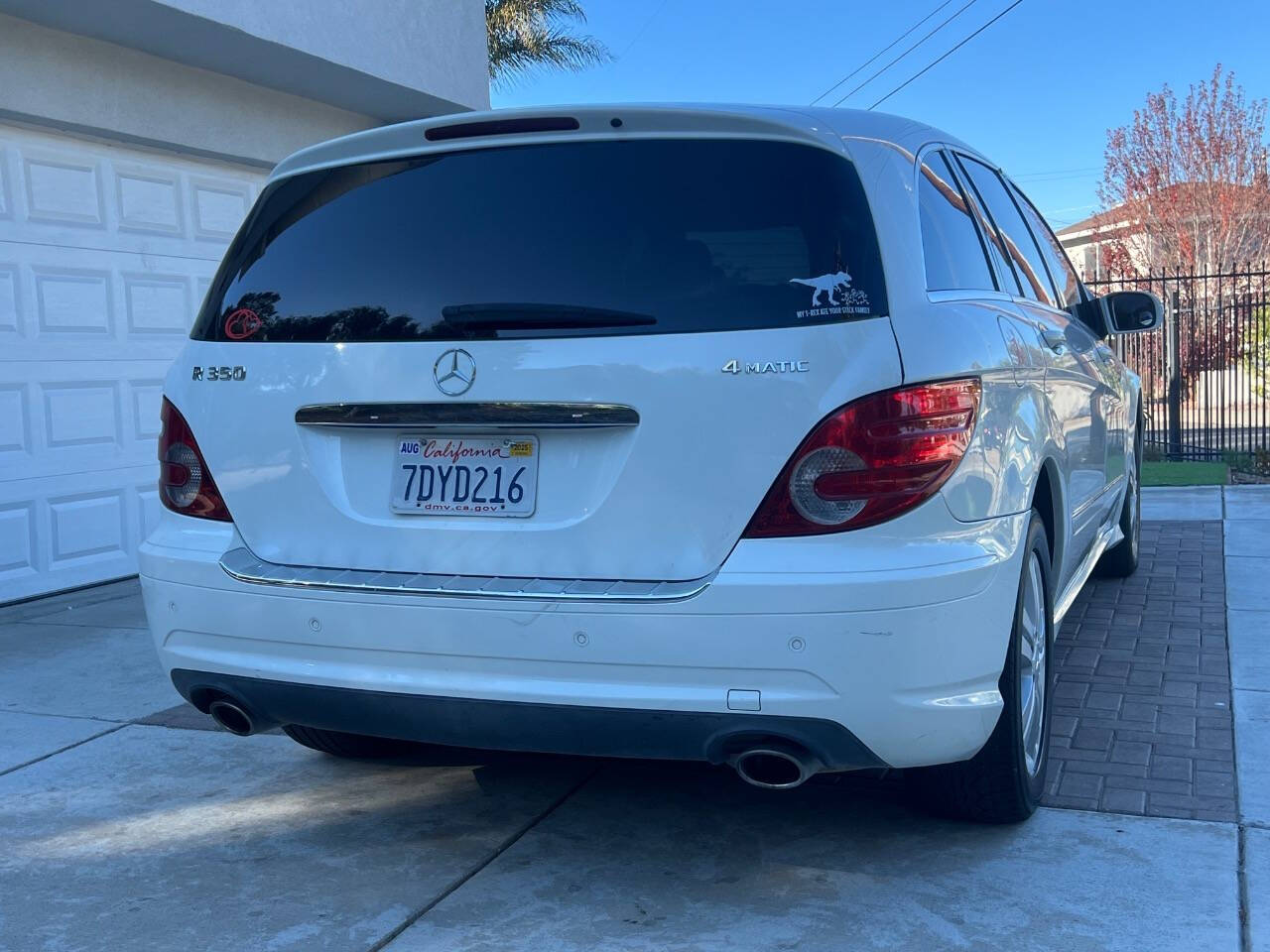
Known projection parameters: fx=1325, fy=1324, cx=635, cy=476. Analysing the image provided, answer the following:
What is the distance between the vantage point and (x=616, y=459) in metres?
2.84

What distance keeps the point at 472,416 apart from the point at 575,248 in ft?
1.46

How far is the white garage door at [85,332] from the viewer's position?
6.89 meters

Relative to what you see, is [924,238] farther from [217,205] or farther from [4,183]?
[217,205]

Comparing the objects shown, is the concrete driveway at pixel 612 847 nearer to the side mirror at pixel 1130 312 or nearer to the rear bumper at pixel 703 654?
the rear bumper at pixel 703 654

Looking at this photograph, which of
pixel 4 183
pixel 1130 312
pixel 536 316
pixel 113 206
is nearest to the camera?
pixel 536 316

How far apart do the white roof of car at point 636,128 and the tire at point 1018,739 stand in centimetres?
107

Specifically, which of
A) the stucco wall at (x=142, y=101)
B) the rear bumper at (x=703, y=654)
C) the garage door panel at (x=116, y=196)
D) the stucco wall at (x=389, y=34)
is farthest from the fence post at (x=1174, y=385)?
the rear bumper at (x=703, y=654)

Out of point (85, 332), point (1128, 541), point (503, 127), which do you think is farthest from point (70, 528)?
point (1128, 541)

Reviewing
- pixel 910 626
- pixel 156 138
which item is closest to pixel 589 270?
pixel 910 626

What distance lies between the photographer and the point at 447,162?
10.5ft

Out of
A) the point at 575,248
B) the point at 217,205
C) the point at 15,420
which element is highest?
the point at 217,205

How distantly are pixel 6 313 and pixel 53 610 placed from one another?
155 cm

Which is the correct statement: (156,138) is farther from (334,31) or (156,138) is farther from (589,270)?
(589,270)

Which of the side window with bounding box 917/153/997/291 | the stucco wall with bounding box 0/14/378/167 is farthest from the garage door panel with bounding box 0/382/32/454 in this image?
the side window with bounding box 917/153/997/291
